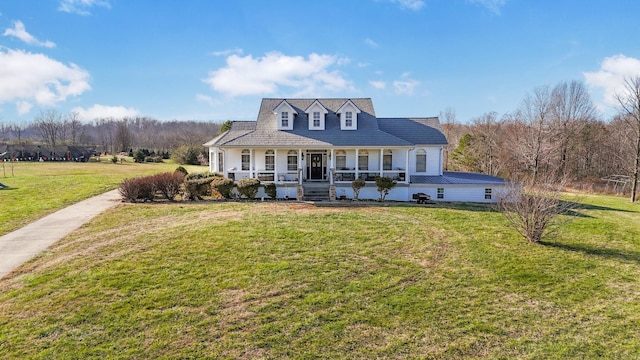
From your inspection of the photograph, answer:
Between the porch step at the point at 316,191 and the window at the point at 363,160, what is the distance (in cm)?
320

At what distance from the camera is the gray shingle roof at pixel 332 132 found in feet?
71.1

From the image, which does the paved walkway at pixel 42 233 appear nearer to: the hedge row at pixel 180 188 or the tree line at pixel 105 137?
the hedge row at pixel 180 188

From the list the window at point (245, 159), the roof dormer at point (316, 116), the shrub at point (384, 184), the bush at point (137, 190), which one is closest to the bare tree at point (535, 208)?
the shrub at point (384, 184)

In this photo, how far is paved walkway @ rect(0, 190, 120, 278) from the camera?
9.98 meters

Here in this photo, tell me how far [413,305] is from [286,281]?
3133mm

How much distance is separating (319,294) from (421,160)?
18.5 metres

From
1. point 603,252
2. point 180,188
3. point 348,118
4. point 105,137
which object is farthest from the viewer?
point 105,137

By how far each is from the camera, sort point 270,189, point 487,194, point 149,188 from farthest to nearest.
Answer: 1. point 487,194
2. point 270,189
3. point 149,188

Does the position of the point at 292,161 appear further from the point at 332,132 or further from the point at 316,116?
the point at 316,116

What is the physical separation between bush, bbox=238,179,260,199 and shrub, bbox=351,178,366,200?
222 inches

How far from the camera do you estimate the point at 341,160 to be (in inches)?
922

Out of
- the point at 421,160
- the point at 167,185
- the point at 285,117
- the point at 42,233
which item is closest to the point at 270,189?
the point at 167,185

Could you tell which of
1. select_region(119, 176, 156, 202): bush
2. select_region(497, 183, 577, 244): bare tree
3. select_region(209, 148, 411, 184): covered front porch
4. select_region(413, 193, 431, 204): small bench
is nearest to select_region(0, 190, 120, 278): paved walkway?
select_region(119, 176, 156, 202): bush

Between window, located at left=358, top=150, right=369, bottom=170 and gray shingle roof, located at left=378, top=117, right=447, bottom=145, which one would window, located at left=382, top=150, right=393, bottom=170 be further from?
gray shingle roof, located at left=378, top=117, right=447, bottom=145
